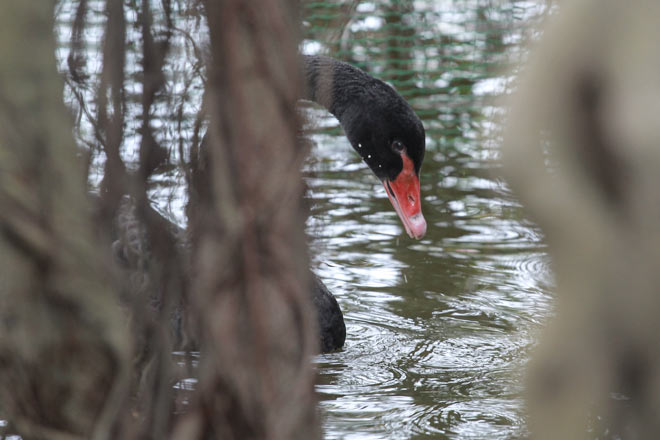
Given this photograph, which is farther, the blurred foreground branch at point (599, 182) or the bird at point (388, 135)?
the bird at point (388, 135)

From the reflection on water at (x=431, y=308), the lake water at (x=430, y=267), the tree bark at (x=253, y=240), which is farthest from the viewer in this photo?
the reflection on water at (x=431, y=308)

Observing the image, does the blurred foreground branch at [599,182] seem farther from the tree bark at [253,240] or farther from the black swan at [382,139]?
the black swan at [382,139]

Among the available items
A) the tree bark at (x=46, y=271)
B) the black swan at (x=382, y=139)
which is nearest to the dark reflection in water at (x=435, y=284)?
the black swan at (x=382, y=139)

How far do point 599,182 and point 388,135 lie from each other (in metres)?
3.78

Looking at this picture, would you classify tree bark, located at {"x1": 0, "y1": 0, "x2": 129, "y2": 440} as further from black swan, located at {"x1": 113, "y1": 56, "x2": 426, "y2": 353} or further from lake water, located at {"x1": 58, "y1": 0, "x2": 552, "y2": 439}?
black swan, located at {"x1": 113, "y1": 56, "x2": 426, "y2": 353}

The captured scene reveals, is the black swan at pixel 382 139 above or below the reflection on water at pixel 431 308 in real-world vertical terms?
above

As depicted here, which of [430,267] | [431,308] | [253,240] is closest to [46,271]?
[253,240]

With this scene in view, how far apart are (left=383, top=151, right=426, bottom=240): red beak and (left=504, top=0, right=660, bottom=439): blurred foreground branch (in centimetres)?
355

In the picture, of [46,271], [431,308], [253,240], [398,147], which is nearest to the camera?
[253,240]

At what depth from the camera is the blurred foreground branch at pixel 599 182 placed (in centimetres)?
127

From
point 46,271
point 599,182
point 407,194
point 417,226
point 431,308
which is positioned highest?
point 599,182

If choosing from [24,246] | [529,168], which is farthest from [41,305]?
[529,168]

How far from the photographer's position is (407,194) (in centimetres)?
501

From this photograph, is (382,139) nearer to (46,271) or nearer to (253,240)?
(46,271)
